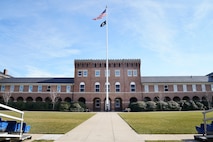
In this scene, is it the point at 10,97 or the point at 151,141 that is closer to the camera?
the point at 151,141

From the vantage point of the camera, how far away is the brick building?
141ft

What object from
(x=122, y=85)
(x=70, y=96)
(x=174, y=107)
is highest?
(x=122, y=85)

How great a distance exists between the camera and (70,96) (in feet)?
143

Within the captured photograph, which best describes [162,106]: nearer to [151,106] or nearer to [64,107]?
[151,106]

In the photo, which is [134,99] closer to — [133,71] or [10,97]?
[133,71]

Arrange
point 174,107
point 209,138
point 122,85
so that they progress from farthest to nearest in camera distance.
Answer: point 122,85, point 174,107, point 209,138

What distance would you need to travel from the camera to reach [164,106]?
38594 mm

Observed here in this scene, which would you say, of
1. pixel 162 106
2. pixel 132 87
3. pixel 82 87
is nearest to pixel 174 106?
pixel 162 106

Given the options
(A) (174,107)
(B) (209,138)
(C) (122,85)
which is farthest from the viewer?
(C) (122,85)

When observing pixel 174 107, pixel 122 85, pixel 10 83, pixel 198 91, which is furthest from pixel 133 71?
pixel 10 83

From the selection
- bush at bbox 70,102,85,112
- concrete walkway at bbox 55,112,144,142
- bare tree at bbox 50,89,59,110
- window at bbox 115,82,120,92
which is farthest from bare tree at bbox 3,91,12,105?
concrete walkway at bbox 55,112,144,142

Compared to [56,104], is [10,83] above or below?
above

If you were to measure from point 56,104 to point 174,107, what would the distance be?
28.7 metres

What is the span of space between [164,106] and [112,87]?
1377cm
